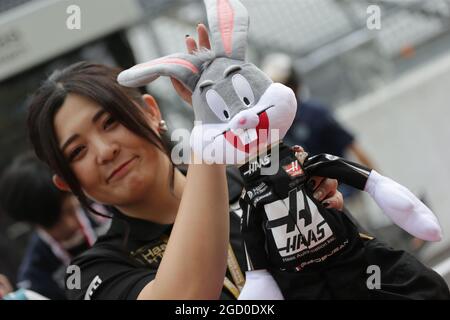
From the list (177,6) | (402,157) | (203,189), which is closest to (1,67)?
(177,6)

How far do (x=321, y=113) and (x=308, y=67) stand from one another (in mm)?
1202

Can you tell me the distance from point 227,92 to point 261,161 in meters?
0.13

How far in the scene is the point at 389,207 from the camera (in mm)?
1071

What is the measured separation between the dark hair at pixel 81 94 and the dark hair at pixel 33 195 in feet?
3.50

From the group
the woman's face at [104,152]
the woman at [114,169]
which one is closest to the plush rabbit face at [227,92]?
the woman at [114,169]

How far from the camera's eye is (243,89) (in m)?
1.04

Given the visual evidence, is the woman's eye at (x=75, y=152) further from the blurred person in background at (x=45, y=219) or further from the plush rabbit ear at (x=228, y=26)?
the blurred person in background at (x=45, y=219)

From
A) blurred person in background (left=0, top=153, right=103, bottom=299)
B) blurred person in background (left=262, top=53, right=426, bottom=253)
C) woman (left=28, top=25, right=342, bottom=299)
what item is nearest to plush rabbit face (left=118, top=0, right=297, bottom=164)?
woman (left=28, top=25, right=342, bottom=299)

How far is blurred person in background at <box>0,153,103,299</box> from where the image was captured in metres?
2.50

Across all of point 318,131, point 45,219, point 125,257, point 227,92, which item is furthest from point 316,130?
point 227,92

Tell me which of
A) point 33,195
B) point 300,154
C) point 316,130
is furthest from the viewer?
point 316,130

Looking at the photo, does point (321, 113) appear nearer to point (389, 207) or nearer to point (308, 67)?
point (308, 67)

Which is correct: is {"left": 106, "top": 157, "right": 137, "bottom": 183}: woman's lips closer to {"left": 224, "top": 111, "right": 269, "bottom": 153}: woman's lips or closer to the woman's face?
the woman's face

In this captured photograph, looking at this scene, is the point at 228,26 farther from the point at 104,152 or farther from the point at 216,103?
the point at 104,152
